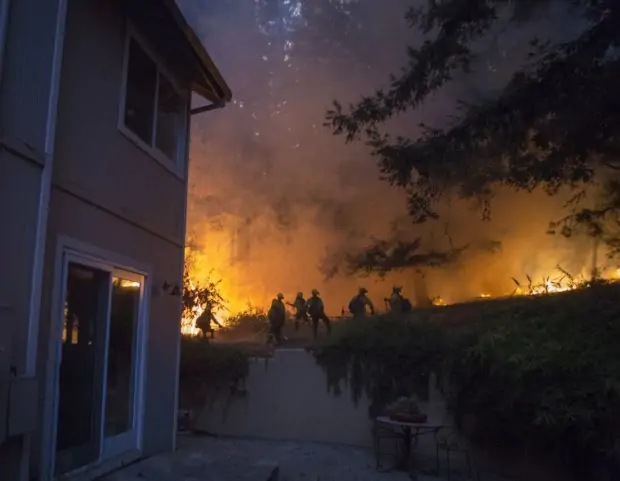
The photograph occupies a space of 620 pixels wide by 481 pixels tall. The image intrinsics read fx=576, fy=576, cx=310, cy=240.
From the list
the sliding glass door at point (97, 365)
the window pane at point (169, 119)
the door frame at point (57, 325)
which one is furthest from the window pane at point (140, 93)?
the sliding glass door at point (97, 365)

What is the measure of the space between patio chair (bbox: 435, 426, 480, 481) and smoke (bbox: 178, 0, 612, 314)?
599 inches

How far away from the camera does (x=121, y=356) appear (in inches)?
226

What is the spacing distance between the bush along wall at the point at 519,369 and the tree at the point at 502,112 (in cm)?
210

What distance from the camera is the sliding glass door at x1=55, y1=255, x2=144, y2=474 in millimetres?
4746

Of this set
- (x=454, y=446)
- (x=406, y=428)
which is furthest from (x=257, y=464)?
(x=454, y=446)

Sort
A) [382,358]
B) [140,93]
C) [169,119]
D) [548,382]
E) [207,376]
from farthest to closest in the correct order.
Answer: [207,376] < [382,358] < [169,119] < [548,382] < [140,93]

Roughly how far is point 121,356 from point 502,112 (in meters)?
5.55

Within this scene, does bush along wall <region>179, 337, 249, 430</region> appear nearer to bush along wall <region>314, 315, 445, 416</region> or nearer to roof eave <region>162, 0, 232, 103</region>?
bush along wall <region>314, 315, 445, 416</region>

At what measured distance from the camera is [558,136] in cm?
768

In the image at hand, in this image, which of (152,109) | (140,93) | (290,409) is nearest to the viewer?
(140,93)

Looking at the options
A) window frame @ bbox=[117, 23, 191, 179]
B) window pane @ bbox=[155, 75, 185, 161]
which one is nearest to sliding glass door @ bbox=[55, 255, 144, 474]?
window frame @ bbox=[117, 23, 191, 179]

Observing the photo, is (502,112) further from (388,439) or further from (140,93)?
(388,439)

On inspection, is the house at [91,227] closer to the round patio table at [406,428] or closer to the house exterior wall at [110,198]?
the house exterior wall at [110,198]

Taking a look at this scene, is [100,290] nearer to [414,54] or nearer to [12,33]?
[12,33]
